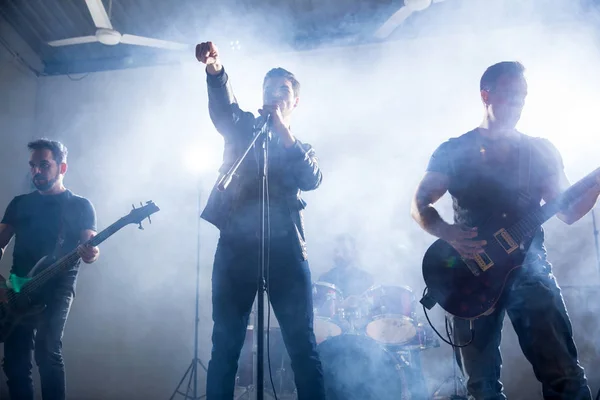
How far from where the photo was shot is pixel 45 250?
3238 mm

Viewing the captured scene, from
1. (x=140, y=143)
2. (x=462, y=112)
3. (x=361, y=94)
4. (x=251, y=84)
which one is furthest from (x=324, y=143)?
(x=140, y=143)

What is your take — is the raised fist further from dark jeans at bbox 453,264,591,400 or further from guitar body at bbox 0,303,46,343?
guitar body at bbox 0,303,46,343

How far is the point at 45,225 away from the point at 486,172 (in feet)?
9.51

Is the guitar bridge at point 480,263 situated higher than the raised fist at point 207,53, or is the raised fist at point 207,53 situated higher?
the raised fist at point 207,53

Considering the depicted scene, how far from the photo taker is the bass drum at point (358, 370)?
3.51 m

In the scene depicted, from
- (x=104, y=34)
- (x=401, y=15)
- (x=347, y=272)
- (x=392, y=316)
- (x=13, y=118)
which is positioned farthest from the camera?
(x=13, y=118)

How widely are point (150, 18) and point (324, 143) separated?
2.63 metres

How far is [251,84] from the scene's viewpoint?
5.98 metres

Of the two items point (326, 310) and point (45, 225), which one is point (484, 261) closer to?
point (326, 310)

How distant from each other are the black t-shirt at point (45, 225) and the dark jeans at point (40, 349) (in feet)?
0.82

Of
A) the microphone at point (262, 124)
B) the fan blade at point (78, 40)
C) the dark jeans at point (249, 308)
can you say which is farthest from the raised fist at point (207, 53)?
Answer: the fan blade at point (78, 40)

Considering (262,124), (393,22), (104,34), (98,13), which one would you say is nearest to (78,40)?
(104,34)

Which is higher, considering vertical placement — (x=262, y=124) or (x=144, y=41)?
(x=144, y=41)

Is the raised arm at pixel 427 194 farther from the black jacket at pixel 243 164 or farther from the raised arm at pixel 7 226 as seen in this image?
the raised arm at pixel 7 226
